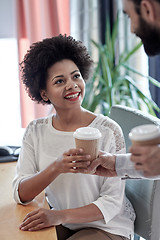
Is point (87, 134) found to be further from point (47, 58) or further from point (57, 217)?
point (47, 58)

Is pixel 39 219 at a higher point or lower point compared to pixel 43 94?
lower

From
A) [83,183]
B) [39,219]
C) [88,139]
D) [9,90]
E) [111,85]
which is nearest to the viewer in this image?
[88,139]

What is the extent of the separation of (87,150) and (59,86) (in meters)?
0.44

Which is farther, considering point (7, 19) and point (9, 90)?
point (9, 90)

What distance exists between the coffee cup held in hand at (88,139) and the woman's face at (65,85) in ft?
1.20

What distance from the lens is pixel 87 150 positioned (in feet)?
4.47

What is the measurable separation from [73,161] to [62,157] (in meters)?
0.06

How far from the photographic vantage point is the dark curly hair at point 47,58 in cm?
174

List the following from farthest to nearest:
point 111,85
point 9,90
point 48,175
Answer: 1. point 9,90
2. point 111,85
3. point 48,175

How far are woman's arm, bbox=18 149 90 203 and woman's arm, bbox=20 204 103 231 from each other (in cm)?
12

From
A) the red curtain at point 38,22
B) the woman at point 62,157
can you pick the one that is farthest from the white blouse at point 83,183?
the red curtain at point 38,22

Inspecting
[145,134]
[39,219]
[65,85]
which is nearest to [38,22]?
[65,85]

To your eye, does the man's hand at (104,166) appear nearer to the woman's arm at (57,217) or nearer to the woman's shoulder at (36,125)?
the woman's arm at (57,217)

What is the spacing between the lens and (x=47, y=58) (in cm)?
172
